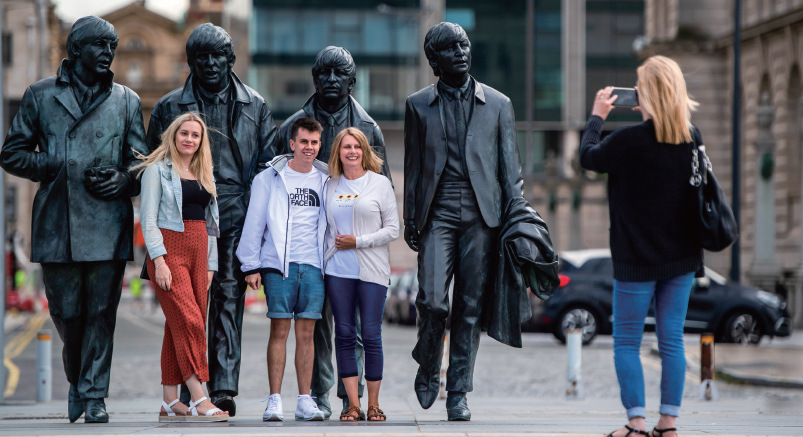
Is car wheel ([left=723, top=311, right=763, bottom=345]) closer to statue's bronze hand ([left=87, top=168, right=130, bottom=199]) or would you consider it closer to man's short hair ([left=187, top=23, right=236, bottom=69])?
man's short hair ([left=187, top=23, right=236, bottom=69])

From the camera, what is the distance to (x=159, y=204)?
762 centimetres

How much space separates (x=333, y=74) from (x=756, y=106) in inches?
1114

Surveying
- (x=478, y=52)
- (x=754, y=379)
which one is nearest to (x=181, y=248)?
(x=754, y=379)

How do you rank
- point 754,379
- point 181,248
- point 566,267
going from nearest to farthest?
point 181,248
point 754,379
point 566,267

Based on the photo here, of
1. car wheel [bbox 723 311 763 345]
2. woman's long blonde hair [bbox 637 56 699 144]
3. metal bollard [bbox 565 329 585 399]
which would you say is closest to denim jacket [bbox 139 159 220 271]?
woman's long blonde hair [bbox 637 56 699 144]

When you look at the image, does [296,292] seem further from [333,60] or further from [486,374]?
[486,374]

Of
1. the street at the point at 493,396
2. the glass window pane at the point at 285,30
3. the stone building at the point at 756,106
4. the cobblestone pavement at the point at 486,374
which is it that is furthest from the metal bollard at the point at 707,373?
the glass window pane at the point at 285,30

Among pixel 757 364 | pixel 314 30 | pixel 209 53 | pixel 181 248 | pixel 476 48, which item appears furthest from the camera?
pixel 314 30

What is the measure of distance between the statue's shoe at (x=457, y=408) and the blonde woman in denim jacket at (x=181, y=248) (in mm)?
1348

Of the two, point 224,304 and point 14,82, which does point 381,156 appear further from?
point 14,82

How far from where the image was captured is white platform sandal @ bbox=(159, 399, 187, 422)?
7594mm

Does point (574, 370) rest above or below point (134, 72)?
below

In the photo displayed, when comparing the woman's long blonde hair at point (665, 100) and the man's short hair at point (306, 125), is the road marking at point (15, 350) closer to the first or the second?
the man's short hair at point (306, 125)

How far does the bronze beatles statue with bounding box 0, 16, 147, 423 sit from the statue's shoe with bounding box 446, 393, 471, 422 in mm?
2062
